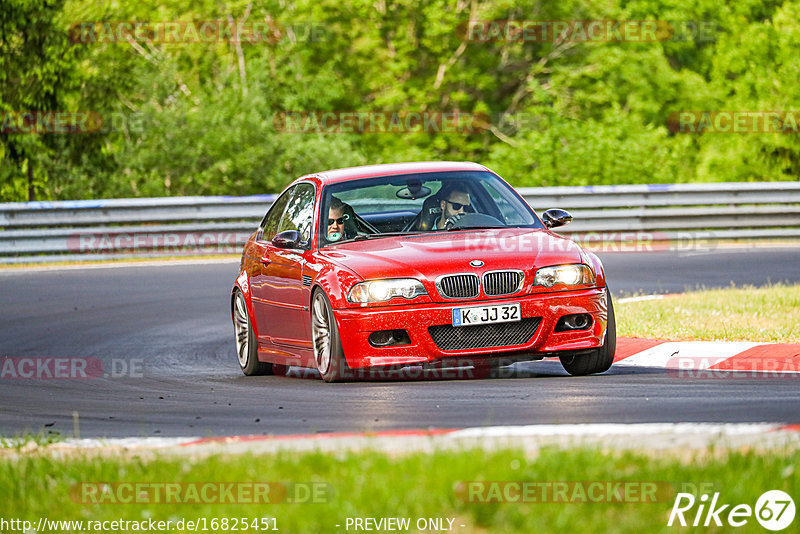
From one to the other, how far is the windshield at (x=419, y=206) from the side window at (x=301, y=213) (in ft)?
0.50

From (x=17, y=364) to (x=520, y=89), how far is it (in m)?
34.5

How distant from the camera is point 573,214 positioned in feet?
73.4

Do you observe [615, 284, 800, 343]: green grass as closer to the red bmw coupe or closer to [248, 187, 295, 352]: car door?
the red bmw coupe

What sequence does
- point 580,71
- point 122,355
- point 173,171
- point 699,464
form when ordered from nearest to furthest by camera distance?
point 699,464 < point 122,355 < point 173,171 < point 580,71

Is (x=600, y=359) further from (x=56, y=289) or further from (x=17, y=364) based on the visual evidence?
(x=56, y=289)

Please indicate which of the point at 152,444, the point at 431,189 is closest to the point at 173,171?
the point at 431,189

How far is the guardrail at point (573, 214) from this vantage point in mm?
21953

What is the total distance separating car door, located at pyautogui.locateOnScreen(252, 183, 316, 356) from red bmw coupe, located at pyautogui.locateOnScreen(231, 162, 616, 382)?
0.02 m

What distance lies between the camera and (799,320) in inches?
455

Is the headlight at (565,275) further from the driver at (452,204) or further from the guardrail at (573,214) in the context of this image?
the guardrail at (573,214)

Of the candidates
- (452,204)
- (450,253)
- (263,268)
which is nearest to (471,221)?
(452,204)

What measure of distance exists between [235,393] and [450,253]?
1.67m

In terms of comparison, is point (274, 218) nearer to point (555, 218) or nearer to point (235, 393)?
point (555, 218)

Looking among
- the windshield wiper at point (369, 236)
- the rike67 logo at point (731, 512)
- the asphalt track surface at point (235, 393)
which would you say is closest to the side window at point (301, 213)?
the windshield wiper at point (369, 236)
